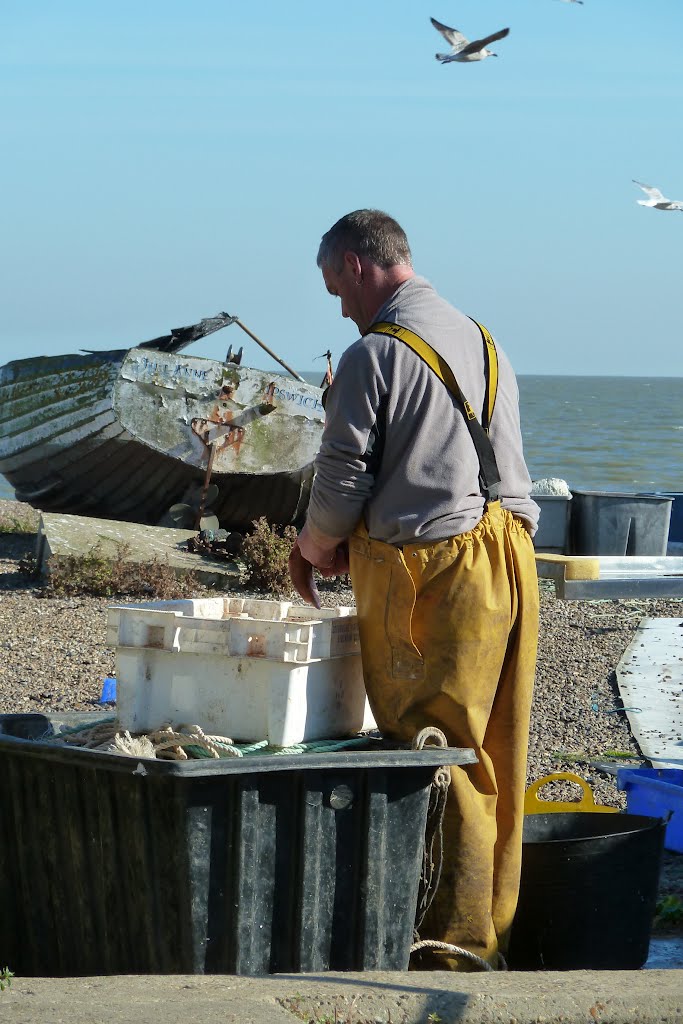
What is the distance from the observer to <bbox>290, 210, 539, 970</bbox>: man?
129 inches

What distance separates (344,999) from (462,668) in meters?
0.90

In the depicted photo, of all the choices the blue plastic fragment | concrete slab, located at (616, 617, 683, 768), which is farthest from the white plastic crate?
the blue plastic fragment

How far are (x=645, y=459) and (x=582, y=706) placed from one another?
2857 centimetres

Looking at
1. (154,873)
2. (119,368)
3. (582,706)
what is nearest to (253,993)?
(154,873)

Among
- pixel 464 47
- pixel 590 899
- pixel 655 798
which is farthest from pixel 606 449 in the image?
pixel 590 899

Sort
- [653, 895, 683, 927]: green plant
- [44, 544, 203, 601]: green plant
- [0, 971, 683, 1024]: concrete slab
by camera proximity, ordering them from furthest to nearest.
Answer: [44, 544, 203, 601]: green plant, [653, 895, 683, 927]: green plant, [0, 971, 683, 1024]: concrete slab

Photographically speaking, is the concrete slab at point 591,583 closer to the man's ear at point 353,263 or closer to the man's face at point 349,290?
the man's face at point 349,290

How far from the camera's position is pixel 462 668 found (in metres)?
3.29

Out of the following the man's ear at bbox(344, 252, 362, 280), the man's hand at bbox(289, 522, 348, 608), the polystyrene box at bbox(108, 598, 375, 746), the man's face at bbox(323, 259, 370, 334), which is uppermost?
the man's ear at bbox(344, 252, 362, 280)

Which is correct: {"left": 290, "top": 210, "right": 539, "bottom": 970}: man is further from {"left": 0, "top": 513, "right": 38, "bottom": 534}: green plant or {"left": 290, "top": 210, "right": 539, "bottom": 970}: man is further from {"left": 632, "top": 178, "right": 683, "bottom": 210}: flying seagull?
{"left": 0, "top": 513, "right": 38, "bottom": 534}: green plant

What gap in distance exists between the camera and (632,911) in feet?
12.3

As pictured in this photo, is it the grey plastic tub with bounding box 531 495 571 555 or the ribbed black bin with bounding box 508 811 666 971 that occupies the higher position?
the grey plastic tub with bounding box 531 495 571 555

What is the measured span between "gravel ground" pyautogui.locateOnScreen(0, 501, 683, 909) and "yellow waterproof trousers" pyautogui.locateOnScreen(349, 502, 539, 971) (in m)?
1.36

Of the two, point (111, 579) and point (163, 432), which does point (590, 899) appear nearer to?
point (111, 579)
